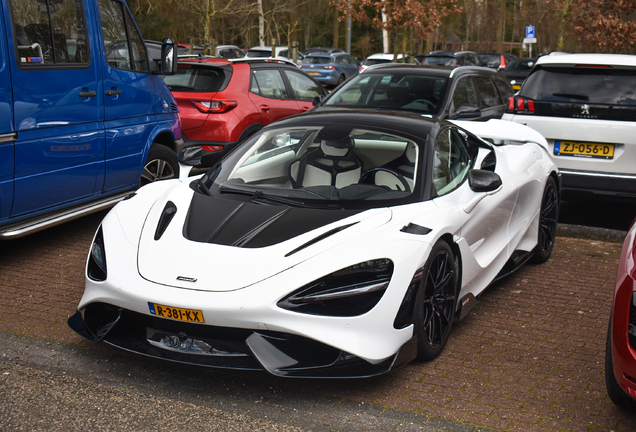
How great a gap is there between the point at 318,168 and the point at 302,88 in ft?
19.8

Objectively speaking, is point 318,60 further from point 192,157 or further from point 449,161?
point 449,161

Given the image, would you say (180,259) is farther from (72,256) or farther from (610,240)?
(610,240)

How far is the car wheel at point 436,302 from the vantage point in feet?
12.2

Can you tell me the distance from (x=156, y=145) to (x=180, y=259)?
3.82 metres

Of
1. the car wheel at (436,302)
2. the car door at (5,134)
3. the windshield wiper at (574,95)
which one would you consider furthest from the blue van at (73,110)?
the windshield wiper at (574,95)

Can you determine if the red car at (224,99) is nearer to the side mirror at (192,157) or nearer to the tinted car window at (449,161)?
the side mirror at (192,157)

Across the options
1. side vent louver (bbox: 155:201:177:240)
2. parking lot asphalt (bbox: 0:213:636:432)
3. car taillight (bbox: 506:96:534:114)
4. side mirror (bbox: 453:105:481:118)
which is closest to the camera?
parking lot asphalt (bbox: 0:213:636:432)

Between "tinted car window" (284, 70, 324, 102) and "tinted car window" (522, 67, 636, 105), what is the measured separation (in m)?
3.78

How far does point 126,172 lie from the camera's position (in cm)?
668

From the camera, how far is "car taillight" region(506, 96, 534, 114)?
7531 millimetres

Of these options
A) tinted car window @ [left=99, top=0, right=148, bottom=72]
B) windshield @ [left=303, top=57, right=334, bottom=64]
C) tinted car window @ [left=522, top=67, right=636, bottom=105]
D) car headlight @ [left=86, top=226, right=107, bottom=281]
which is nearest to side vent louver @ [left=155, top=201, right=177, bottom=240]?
car headlight @ [left=86, top=226, right=107, bottom=281]

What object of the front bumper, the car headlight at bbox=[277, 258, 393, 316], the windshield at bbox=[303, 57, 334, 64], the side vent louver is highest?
the side vent louver

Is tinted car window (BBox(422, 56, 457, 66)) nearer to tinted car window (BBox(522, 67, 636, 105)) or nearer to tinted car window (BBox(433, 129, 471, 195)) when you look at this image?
tinted car window (BBox(522, 67, 636, 105))

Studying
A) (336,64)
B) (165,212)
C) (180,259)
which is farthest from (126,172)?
(336,64)
